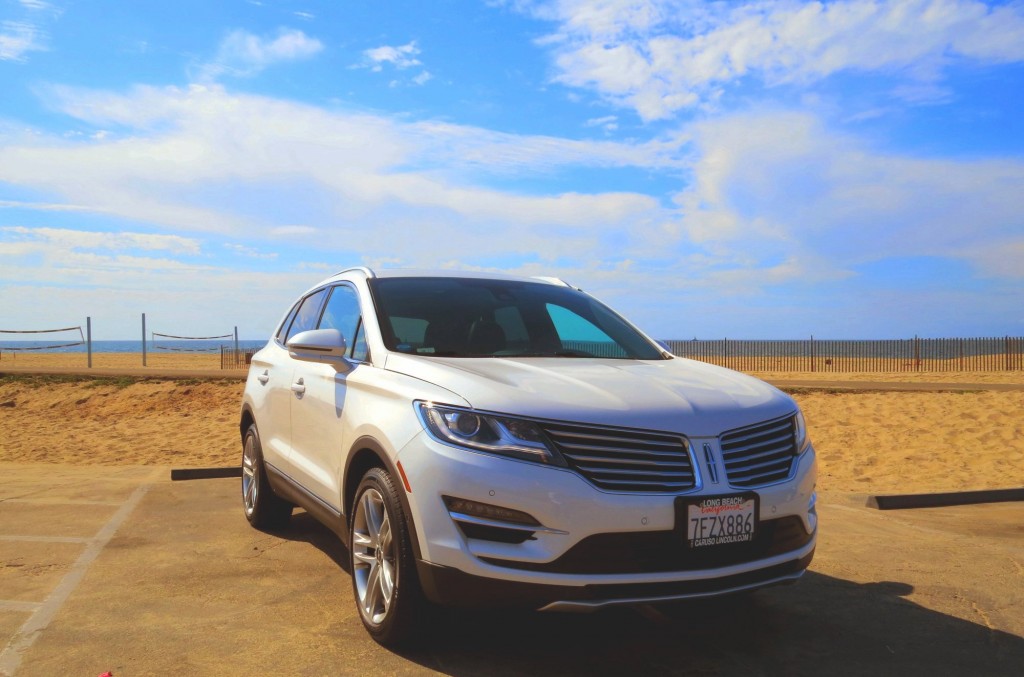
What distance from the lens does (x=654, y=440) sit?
3312mm

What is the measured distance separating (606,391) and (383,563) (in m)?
1.25

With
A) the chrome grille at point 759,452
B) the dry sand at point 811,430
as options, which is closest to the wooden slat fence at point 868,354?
the dry sand at point 811,430

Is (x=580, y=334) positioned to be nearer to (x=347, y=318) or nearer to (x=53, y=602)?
(x=347, y=318)

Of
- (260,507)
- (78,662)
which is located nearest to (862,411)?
(260,507)

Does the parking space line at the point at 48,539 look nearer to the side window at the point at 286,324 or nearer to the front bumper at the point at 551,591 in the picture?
the side window at the point at 286,324

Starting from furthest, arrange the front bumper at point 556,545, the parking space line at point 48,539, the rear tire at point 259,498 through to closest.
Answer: the rear tire at point 259,498, the parking space line at point 48,539, the front bumper at point 556,545

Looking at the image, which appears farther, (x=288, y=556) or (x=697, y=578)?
(x=288, y=556)

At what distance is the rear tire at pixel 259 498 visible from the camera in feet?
19.9

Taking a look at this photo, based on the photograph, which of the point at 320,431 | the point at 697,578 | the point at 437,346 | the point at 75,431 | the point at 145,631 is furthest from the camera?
the point at 75,431

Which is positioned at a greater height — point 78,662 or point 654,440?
point 654,440

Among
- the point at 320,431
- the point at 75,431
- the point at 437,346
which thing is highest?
the point at 437,346

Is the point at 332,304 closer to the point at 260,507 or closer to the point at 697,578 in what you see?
the point at 260,507

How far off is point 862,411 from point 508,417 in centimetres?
1430

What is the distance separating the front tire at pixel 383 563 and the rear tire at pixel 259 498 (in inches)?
82.5
